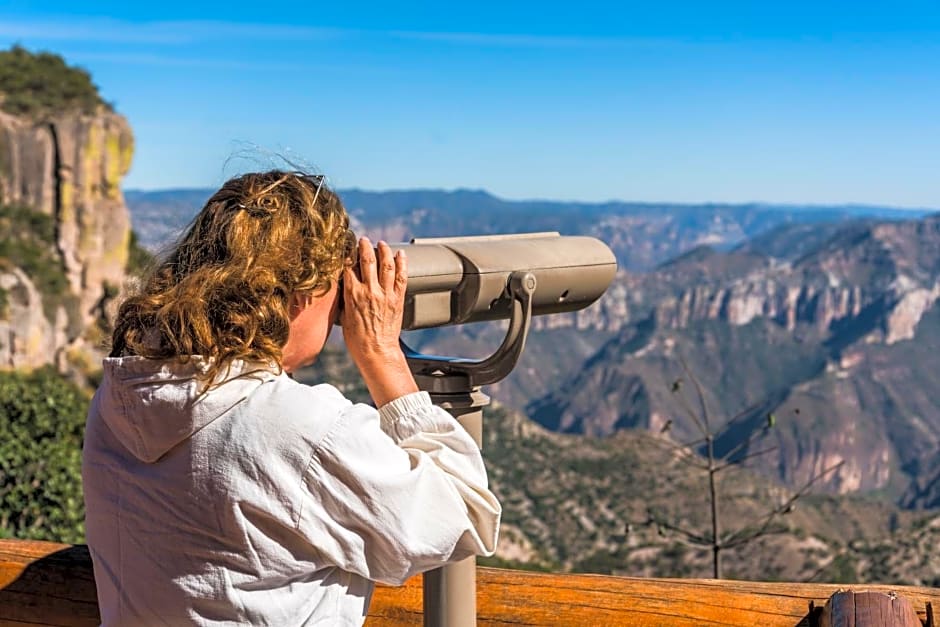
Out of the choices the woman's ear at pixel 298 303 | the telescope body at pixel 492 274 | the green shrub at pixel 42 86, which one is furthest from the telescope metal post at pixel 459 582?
the green shrub at pixel 42 86

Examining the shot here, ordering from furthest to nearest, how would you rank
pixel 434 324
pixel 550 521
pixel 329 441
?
pixel 550 521
pixel 434 324
pixel 329 441

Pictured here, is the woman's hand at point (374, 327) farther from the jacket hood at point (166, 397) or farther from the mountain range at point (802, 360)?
the mountain range at point (802, 360)

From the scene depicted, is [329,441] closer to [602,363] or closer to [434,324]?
[434,324]

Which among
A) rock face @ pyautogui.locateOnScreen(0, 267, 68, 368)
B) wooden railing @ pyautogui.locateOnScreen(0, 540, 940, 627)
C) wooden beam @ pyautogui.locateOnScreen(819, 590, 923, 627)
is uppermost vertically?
wooden beam @ pyautogui.locateOnScreen(819, 590, 923, 627)

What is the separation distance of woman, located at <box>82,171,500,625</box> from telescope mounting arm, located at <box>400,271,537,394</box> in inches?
10.8

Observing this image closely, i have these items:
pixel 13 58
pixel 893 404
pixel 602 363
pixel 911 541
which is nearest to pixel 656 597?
pixel 911 541

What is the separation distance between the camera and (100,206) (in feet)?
94.5

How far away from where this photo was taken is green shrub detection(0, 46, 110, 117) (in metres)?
28.8

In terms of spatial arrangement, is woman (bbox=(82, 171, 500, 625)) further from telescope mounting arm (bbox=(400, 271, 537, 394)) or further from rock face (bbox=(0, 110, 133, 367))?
rock face (bbox=(0, 110, 133, 367))

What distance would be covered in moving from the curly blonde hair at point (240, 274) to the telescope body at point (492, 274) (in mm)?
281

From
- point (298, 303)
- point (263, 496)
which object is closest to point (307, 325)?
point (298, 303)

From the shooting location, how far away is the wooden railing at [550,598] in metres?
1.94

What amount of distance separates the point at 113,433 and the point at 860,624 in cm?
125

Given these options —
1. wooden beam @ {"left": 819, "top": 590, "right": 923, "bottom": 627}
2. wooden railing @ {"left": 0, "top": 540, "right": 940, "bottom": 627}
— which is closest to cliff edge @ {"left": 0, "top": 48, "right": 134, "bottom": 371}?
wooden railing @ {"left": 0, "top": 540, "right": 940, "bottom": 627}
